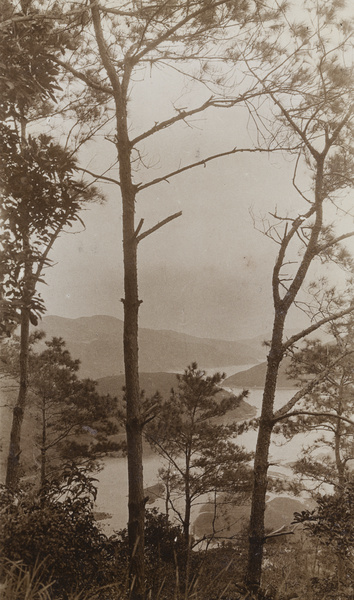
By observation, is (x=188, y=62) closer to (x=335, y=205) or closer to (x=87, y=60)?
(x=87, y=60)

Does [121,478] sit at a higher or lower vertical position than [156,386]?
lower

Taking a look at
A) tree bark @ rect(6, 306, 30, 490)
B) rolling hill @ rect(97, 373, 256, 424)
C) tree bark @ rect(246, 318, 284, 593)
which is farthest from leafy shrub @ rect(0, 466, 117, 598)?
rolling hill @ rect(97, 373, 256, 424)

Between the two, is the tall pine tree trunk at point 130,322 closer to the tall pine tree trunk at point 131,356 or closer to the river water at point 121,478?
the tall pine tree trunk at point 131,356

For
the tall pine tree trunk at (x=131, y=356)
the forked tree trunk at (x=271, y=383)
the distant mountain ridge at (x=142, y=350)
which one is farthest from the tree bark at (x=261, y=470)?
the distant mountain ridge at (x=142, y=350)

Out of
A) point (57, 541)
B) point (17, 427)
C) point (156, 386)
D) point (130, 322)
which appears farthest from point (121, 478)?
point (130, 322)

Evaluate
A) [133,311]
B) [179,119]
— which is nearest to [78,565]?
[133,311]

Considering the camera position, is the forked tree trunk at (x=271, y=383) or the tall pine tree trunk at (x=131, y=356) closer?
the tall pine tree trunk at (x=131, y=356)

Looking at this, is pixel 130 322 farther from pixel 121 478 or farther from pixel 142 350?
pixel 142 350

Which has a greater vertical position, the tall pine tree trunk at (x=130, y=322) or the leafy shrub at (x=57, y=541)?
the tall pine tree trunk at (x=130, y=322)
